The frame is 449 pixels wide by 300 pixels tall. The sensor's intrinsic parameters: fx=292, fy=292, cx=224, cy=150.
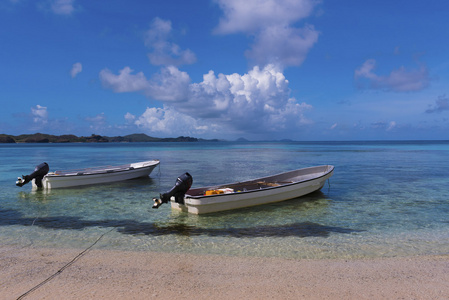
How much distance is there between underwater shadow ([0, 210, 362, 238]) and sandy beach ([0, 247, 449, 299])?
2.38m

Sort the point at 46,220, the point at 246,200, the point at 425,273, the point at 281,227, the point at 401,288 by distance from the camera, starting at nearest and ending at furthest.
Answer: the point at 401,288, the point at 425,273, the point at 281,227, the point at 46,220, the point at 246,200

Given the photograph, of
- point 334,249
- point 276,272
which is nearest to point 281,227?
point 334,249

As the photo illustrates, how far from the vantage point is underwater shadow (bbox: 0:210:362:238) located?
10625 mm

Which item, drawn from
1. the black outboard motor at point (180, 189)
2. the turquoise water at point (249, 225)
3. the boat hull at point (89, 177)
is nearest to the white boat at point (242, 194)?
the black outboard motor at point (180, 189)

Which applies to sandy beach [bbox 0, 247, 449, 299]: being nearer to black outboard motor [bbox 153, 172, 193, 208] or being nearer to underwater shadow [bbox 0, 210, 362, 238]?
underwater shadow [bbox 0, 210, 362, 238]

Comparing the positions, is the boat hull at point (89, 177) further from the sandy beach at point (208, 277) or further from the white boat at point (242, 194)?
the sandy beach at point (208, 277)

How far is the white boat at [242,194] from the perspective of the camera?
12.9 meters

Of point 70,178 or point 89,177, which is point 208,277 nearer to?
point 70,178

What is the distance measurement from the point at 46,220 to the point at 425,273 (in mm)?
13811

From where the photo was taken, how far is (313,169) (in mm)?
20547

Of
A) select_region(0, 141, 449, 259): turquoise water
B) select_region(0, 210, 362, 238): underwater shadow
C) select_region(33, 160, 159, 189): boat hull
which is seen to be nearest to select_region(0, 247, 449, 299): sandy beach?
select_region(0, 141, 449, 259): turquoise water

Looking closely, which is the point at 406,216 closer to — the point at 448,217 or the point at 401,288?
the point at 448,217

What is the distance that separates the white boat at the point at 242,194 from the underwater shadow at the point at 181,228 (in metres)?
1.46

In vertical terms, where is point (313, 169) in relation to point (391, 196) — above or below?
above
